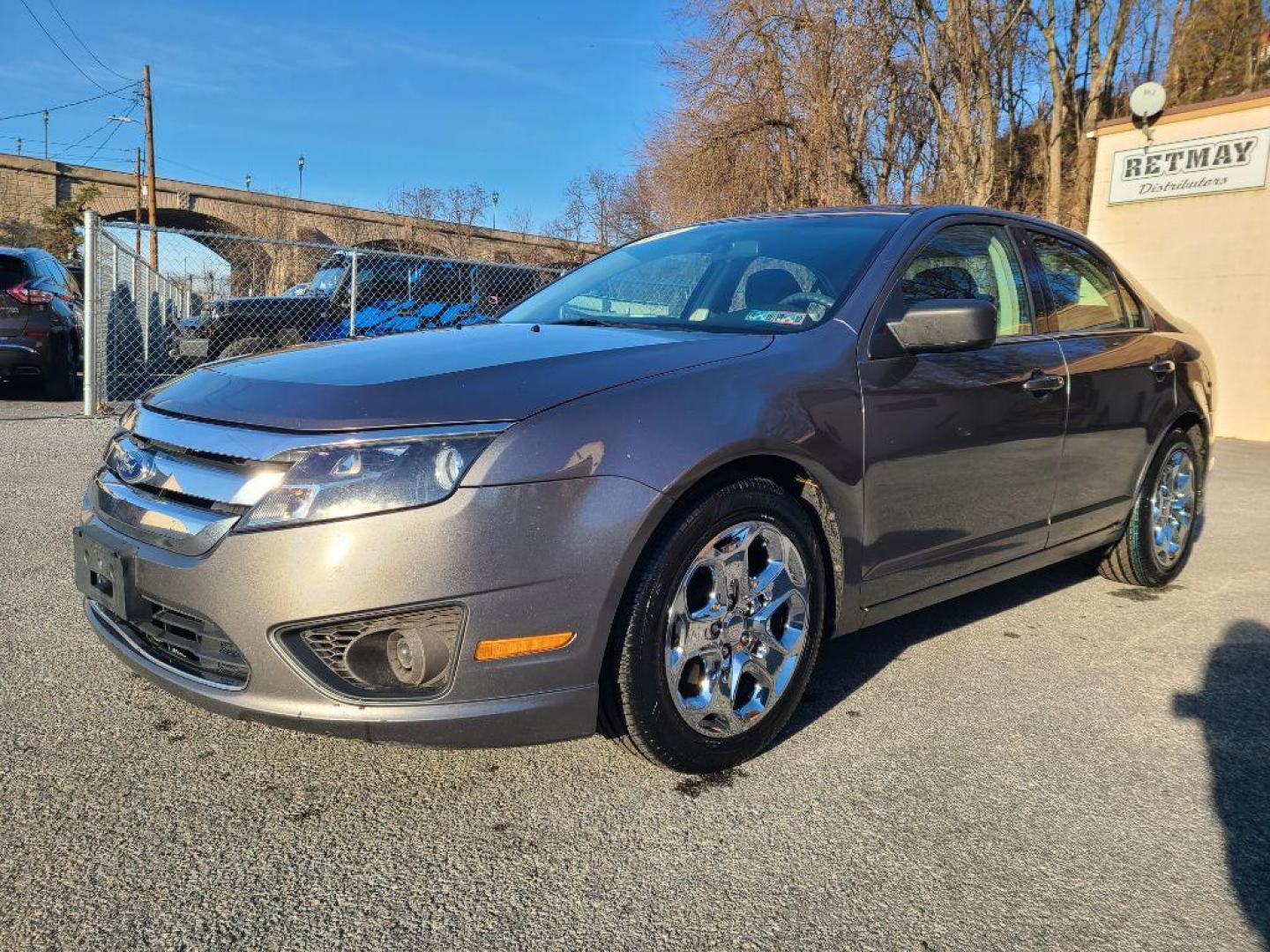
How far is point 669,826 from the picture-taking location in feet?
7.46

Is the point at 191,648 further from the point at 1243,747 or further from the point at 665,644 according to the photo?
the point at 1243,747

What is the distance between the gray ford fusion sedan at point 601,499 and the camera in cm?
205

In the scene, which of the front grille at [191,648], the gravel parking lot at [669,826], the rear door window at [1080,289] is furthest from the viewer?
the rear door window at [1080,289]

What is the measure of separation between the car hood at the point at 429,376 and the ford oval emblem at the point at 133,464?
13 centimetres

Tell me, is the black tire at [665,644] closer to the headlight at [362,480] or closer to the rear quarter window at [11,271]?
the headlight at [362,480]

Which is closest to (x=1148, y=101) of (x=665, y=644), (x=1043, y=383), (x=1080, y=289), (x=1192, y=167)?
(x=1192, y=167)

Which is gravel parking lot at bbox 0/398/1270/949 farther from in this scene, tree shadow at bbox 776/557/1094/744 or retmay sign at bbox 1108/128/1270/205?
retmay sign at bbox 1108/128/1270/205

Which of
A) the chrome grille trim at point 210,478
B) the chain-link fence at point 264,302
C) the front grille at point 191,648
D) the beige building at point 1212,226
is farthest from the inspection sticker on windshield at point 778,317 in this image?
the beige building at point 1212,226

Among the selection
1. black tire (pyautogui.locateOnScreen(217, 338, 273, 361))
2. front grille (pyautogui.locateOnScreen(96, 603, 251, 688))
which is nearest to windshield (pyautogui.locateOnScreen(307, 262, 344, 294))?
black tire (pyautogui.locateOnScreen(217, 338, 273, 361))

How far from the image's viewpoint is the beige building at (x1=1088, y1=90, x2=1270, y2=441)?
35.2 feet

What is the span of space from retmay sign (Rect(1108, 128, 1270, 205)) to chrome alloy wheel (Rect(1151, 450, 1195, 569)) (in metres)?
7.93

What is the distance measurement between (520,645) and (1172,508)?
3758 mm

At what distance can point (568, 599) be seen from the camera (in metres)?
2.14

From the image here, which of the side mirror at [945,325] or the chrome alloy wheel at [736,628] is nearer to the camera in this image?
the chrome alloy wheel at [736,628]
